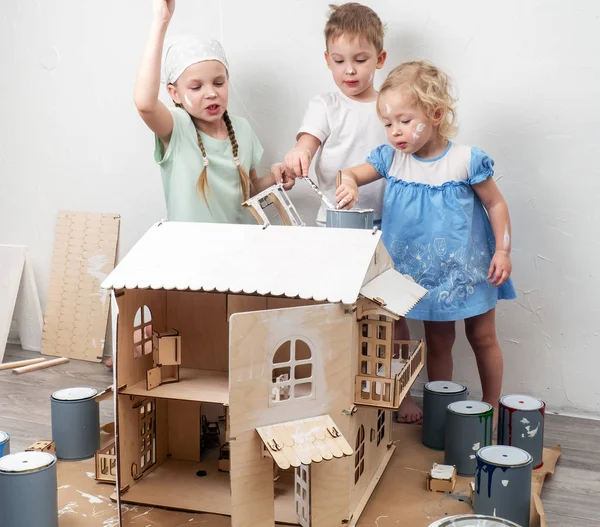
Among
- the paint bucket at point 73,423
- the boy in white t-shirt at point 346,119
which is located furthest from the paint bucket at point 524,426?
the paint bucket at point 73,423

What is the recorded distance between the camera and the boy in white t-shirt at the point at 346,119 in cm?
186

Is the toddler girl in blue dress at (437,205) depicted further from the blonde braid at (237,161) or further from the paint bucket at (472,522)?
the paint bucket at (472,522)

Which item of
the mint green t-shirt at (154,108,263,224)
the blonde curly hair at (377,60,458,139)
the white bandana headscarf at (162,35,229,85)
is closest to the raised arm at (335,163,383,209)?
the blonde curly hair at (377,60,458,139)

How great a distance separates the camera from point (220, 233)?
1.49 m

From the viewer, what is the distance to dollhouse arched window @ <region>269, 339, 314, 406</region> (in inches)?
50.8

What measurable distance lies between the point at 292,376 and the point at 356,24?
928mm

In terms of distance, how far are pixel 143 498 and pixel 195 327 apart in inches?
13.5

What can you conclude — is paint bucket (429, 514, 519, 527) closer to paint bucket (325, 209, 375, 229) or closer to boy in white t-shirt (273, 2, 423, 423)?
paint bucket (325, 209, 375, 229)

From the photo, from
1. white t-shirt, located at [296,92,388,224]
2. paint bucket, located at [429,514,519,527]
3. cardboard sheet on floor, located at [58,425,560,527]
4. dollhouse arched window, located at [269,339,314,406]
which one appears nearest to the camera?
paint bucket, located at [429,514,519,527]

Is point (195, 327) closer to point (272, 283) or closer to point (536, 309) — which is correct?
point (272, 283)

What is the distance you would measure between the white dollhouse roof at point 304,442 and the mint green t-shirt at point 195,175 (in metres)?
0.77

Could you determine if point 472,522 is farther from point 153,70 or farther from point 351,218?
point 153,70

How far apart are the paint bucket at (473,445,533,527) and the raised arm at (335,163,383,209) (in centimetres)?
60

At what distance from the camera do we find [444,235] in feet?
5.82
